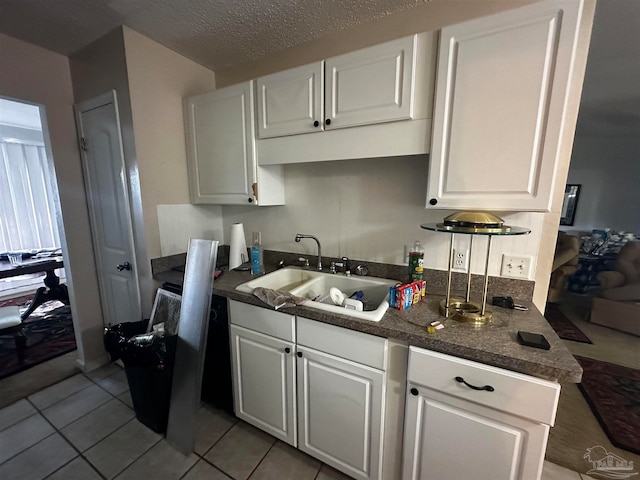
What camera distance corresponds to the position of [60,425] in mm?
1645

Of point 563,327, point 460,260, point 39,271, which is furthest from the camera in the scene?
point 563,327

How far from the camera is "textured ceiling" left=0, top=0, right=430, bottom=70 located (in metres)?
1.35

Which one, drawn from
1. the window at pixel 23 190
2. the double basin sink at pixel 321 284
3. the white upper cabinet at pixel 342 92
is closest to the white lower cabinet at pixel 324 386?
the double basin sink at pixel 321 284

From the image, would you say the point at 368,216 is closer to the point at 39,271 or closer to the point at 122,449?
the point at 122,449

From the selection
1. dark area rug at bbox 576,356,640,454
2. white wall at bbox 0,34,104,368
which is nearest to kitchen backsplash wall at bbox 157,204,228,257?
white wall at bbox 0,34,104,368

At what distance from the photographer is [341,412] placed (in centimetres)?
123

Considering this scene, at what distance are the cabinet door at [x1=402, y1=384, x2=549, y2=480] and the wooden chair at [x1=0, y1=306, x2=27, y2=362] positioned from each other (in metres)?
3.18

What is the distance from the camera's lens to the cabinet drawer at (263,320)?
4.24ft

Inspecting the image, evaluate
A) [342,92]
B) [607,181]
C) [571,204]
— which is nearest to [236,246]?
[342,92]

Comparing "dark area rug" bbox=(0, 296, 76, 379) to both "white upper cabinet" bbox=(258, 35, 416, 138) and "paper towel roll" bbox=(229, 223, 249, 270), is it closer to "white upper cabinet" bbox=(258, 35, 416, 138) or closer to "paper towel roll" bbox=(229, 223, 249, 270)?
"paper towel roll" bbox=(229, 223, 249, 270)

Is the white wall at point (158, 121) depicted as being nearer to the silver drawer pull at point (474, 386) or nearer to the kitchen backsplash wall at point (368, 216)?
the kitchen backsplash wall at point (368, 216)

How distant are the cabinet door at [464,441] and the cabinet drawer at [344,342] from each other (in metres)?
0.18

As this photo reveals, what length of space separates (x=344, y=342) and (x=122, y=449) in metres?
1.47

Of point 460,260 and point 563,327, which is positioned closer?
point 460,260
